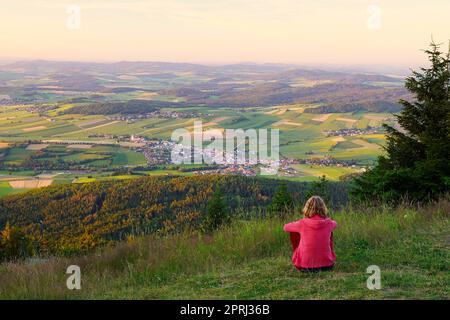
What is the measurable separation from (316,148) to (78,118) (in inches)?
2159

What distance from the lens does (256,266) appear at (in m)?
6.07

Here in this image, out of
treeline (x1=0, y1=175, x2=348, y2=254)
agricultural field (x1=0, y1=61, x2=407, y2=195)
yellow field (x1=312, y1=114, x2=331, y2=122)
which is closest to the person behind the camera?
treeline (x1=0, y1=175, x2=348, y2=254)

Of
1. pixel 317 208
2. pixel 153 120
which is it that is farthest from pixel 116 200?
pixel 153 120

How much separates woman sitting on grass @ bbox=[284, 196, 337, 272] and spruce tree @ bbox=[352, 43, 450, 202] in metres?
5.10

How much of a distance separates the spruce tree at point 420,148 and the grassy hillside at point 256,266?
1.85 m

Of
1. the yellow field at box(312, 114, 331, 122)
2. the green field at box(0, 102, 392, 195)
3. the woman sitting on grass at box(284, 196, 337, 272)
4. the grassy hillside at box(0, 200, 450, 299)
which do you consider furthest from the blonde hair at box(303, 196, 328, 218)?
the yellow field at box(312, 114, 331, 122)

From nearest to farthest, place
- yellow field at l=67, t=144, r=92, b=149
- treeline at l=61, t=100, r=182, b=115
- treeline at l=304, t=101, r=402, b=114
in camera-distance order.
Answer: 1. yellow field at l=67, t=144, r=92, b=149
2. treeline at l=304, t=101, r=402, b=114
3. treeline at l=61, t=100, r=182, b=115

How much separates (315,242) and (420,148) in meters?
9.09

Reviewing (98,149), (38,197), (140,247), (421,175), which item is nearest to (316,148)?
(98,149)

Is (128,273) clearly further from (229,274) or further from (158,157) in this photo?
(158,157)

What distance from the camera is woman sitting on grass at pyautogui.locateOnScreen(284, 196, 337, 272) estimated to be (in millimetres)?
5477

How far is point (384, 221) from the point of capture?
7723mm

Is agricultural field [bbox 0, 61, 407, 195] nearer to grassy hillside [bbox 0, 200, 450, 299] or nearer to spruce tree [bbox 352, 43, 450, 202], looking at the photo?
spruce tree [bbox 352, 43, 450, 202]

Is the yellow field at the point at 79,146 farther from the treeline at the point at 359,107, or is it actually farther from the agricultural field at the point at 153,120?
the treeline at the point at 359,107
